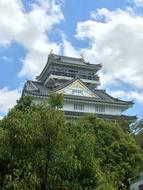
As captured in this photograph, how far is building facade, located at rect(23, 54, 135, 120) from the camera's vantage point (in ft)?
191

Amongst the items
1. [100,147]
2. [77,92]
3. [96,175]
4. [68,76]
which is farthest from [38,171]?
[68,76]

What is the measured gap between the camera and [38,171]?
1656 centimetres

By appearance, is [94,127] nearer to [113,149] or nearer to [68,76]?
[113,149]

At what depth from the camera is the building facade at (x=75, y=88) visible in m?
58.3

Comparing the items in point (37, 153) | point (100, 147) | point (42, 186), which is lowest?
point (42, 186)

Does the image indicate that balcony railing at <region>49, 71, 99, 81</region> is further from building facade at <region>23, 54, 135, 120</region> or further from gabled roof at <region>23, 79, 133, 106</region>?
gabled roof at <region>23, 79, 133, 106</region>

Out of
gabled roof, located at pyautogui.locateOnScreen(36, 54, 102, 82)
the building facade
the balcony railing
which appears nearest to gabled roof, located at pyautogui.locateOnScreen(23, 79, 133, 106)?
the building facade

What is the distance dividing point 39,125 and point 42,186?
2.04m

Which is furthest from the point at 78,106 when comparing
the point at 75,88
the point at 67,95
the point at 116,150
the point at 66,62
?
the point at 116,150

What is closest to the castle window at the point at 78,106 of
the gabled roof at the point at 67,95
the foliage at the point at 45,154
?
the gabled roof at the point at 67,95

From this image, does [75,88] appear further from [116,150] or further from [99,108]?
[116,150]

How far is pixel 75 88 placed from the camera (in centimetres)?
6022

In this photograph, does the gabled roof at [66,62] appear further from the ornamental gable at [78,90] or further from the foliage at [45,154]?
the foliage at [45,154]

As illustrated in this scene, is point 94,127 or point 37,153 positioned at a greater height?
point 94,127
